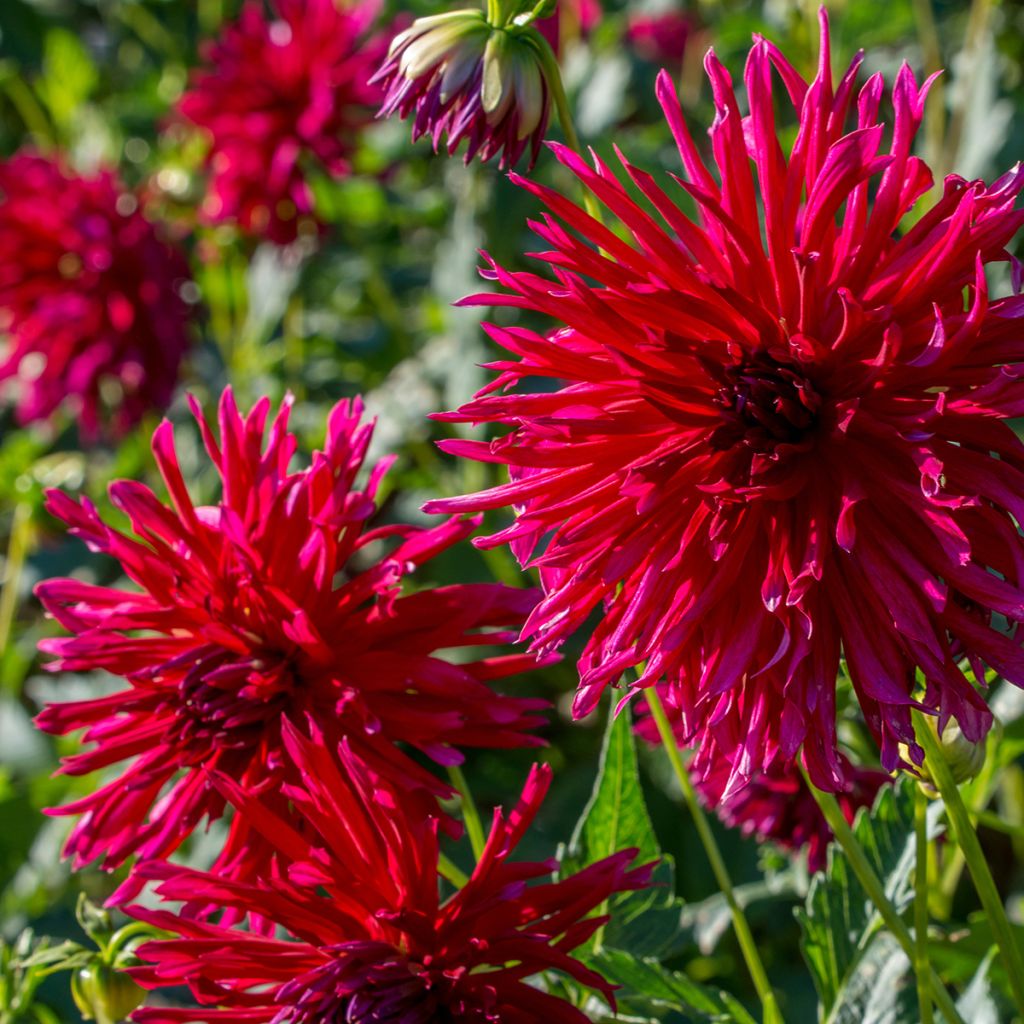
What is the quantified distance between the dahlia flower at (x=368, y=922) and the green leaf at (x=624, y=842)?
0.12m

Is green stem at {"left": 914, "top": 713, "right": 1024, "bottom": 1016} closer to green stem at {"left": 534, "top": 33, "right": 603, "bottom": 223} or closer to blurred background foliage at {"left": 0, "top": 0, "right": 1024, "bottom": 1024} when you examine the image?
blurred background foliage at {"left": 0, "top": 0, "right": 1024, "bottom": 1024}

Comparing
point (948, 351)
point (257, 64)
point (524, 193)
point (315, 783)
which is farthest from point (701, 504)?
point (257, 64)

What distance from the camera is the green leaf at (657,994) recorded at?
2.65 ft

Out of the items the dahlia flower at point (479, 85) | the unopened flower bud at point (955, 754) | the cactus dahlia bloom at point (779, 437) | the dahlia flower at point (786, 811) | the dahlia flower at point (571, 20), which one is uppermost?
the dahlia flower at point (571, 20)

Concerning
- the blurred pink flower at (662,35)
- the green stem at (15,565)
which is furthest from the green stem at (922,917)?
the blurred pink flower at (662,35)

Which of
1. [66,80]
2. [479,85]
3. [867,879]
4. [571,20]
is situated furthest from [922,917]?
[66,80]

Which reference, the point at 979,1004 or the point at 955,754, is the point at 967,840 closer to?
the point at 955,754

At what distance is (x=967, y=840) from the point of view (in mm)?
659

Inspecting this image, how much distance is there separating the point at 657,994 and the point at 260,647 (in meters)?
0.31

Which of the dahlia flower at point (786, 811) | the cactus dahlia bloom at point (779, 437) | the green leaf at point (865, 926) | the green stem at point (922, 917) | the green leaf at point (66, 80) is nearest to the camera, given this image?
the cactus dahlia bloom at point (779, 437)

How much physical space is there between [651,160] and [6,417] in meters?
1.46

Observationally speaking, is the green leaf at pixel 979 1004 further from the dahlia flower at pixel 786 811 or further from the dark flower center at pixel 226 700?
the dark flower center at pixel 226 700

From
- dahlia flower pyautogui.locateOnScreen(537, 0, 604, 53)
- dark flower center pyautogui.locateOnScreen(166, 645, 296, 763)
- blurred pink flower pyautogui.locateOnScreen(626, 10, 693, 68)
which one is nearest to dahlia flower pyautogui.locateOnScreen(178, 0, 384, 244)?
dahlia flower pyautogui.locateOnScreen(537, 0, 604, 53)

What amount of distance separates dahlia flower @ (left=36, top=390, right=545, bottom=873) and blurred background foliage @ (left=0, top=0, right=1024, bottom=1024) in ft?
0.48
